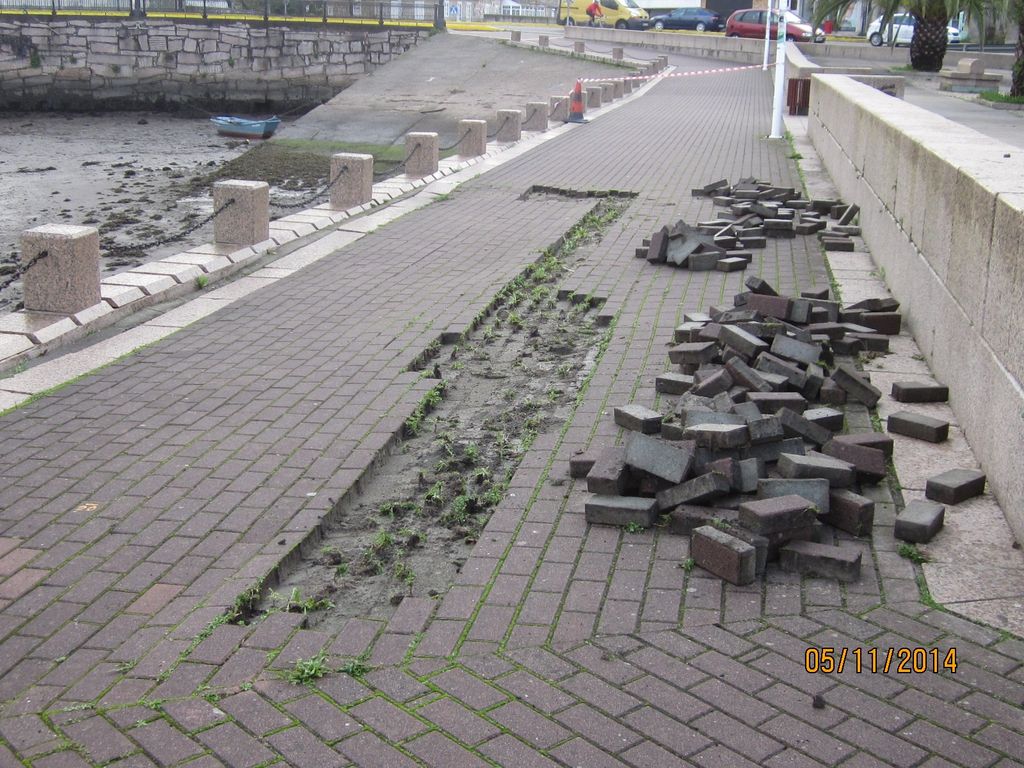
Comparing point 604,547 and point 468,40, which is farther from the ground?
point 468,40

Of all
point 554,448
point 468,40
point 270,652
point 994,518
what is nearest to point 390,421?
point 554,448

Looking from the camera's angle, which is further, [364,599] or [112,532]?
[112,532]

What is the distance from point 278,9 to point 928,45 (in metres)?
27.5

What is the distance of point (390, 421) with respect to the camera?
625 cm

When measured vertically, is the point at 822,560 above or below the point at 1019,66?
below

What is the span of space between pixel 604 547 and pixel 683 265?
567 cm

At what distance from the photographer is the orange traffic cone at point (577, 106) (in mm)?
23781

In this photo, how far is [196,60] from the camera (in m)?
46.5

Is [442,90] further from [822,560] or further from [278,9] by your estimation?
[822,560]

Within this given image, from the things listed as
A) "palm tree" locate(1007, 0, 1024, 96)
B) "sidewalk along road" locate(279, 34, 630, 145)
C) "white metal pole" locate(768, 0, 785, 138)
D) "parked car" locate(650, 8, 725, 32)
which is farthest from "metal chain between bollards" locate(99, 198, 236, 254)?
"parked car" locate(650, 8, 725, 32)

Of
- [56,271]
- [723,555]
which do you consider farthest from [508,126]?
[723,555]

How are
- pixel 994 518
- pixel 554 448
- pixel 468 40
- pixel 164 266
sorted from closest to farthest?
pixel 994 518 < pixel 554 448 < pixel 164 266 < pixel 468 40

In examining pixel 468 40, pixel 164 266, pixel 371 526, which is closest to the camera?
pixel 371 526

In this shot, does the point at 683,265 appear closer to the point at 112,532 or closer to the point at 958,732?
the point at 112,532
